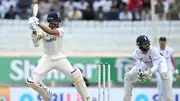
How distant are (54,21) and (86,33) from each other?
25.6 feet

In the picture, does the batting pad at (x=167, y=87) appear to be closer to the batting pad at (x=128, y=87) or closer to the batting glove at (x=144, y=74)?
the batting pad at (x=128, y=87)

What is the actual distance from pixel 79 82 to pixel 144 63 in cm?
115

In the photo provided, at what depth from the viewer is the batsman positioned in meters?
11.7

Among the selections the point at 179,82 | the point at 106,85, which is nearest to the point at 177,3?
the point at 179,82

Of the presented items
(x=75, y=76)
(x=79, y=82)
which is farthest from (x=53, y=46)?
(x=79, y=82)

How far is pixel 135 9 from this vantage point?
2033 centimetres

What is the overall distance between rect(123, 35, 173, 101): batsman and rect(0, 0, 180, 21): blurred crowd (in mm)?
7388

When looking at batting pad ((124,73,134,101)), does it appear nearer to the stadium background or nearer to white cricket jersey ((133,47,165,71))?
white cricket jersey ((133,47,165,71))

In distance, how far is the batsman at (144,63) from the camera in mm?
11734

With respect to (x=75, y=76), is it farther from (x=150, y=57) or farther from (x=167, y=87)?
(x=167, y=87)

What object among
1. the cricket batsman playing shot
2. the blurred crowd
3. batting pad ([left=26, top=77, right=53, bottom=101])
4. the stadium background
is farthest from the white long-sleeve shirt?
the blurred crowd

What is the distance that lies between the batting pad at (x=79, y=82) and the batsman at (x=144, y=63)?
756 millimetres

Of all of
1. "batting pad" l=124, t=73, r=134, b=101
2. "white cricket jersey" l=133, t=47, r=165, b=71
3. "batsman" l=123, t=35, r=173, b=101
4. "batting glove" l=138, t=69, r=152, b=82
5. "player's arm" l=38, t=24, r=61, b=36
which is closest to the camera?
"player's arm" l=38, t=24, r=61, b=36

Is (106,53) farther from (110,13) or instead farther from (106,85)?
(106,85)
